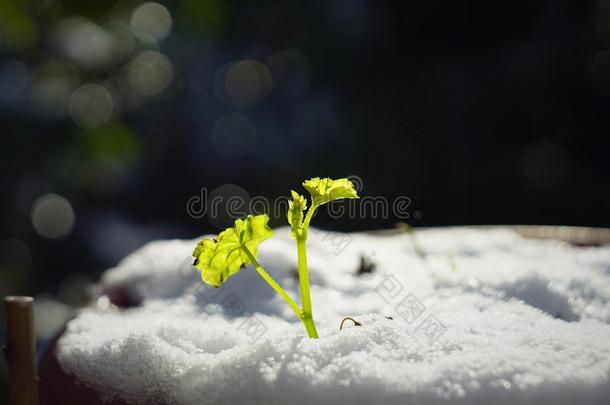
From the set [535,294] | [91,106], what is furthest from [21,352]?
[91,106]

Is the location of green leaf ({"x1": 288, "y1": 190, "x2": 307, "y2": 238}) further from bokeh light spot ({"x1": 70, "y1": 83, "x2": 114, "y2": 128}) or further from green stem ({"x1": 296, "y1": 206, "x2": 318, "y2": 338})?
bokeh light spot ({"x1": 70, "y1": 83, "x2": 114, "y2": 128})

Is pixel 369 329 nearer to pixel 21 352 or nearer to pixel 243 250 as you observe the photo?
pixel 243 250

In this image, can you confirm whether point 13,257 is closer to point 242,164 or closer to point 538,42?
point 242,164

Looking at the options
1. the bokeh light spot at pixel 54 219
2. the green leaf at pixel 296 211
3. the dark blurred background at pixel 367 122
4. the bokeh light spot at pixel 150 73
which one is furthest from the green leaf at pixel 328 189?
the bokeh light spot at pixel 54 219

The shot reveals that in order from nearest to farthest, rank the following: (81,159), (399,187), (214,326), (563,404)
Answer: (563,404)
(214,326)
(81,159)
(399,187)

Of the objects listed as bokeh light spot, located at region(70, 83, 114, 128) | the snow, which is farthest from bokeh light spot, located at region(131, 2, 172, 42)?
the snow

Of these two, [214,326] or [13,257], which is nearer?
[214,326]

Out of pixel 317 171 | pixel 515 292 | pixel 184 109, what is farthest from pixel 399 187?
pixel 515 292

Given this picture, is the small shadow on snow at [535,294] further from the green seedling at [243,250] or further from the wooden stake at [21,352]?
the wooden stake at [21,352]
